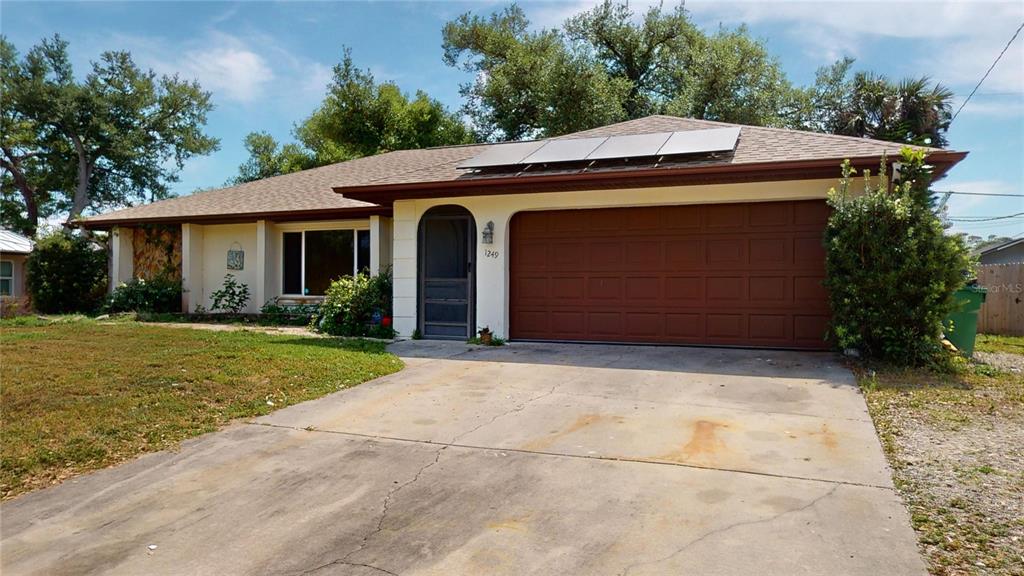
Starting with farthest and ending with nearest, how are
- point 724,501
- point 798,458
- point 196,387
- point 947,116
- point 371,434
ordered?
point 947,116 < point 196,387 < point 371,434 < point 798,458 < point 724,501

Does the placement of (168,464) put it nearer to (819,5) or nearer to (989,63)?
(819,5)

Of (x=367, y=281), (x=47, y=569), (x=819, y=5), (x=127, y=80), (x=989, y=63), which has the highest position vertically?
(x=127, y=80)

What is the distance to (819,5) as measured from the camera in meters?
11.4

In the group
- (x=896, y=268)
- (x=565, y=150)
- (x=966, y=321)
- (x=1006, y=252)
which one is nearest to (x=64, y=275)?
(x=565, y=150)

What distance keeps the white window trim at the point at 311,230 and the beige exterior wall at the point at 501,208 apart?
3414 millimetres

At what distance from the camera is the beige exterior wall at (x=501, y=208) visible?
29.7 feet

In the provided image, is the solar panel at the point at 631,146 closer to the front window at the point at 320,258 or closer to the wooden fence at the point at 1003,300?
the front window at the point at 320,258

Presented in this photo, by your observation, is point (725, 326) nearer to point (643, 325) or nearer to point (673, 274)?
point (673, 274)

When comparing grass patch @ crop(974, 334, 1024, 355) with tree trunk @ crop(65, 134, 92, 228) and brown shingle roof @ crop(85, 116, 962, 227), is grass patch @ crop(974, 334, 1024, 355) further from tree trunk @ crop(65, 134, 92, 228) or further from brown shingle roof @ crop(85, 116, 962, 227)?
tree trunk @ crop(65, 134, 92, 228)

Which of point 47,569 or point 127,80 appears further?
point 127,80

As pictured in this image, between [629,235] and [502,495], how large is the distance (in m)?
6.72

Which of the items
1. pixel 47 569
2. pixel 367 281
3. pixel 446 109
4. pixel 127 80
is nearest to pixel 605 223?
pixel 367 281

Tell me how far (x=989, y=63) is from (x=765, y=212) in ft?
22.4

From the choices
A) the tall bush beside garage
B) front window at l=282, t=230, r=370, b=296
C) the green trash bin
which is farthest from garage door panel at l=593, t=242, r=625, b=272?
front window at l=282, t=230, r=370, b=296
